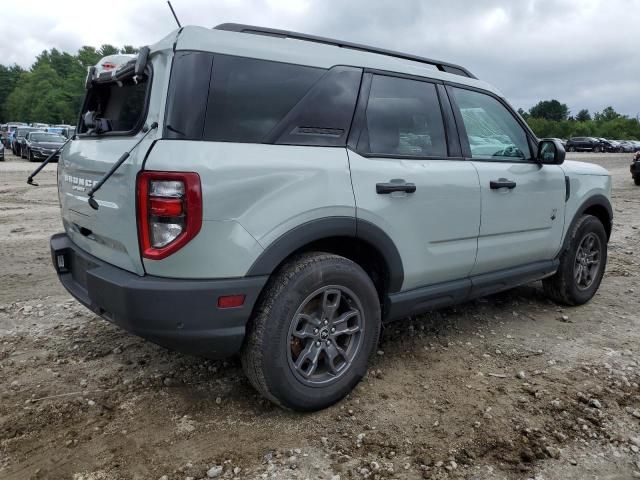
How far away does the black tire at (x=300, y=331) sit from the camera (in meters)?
2.60

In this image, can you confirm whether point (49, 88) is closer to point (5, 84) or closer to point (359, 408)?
point (5, 84)

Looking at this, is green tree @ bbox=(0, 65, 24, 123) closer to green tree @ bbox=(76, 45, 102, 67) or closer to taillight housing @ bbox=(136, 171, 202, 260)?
green tree @ bbox=(76, 45, 102, 67)

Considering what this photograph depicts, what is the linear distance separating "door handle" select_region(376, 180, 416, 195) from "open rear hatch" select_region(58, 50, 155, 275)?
1239 mm

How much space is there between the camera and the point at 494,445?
2602 mm

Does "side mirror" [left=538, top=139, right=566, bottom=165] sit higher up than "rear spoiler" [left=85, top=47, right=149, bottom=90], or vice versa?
"rear spoiler" [left=85, top=47, right=149, bottom=90]

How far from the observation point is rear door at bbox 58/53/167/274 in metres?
2.46

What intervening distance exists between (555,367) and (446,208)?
4.28ft

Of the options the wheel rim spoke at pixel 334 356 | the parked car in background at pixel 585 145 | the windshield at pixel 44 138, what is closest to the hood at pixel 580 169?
the wheel rim spoke at pixel 334 356

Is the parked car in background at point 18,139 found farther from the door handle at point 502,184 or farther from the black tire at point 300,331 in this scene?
the black tire at point 300,331

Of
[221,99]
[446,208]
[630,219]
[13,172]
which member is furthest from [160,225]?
[13,172]

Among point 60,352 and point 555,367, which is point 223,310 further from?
point 555,367

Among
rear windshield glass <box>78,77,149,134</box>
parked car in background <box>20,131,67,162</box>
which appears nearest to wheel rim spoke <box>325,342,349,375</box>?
rear windshield glass <box>78,77,149,134</box>

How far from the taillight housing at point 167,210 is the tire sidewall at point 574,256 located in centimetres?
344

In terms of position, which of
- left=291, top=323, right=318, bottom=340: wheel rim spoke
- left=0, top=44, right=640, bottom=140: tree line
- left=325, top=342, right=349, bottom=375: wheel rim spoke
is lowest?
left=325, top=342, right=349, bottom=375: wheel rim spoke
